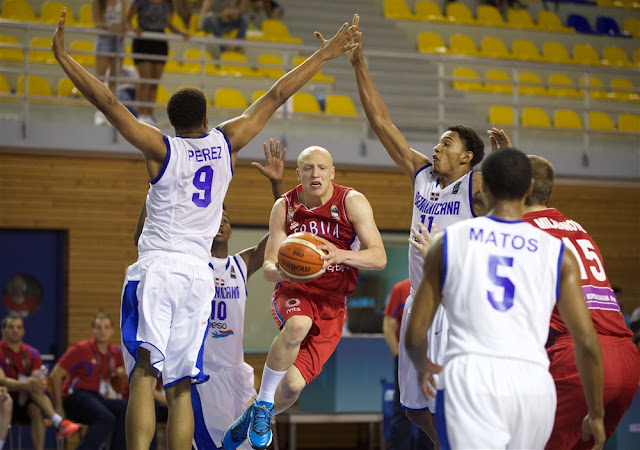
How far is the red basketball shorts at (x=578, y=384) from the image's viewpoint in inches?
189

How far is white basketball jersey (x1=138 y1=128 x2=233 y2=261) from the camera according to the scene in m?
5.14

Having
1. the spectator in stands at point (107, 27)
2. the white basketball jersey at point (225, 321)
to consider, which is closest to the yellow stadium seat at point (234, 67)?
the spectator in stands at point (107, 27)

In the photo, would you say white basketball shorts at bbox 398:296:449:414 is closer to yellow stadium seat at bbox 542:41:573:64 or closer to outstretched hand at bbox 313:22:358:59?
outstretched hand at bbox 313:22:358:59

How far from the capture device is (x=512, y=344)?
3.62 m

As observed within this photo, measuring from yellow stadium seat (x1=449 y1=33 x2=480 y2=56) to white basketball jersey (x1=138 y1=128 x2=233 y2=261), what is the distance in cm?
1165

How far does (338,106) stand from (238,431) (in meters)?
8.72

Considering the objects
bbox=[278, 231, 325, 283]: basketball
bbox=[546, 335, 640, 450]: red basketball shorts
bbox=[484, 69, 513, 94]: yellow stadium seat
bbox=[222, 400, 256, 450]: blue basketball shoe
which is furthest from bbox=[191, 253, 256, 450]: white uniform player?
bbox=[484, 69, 513, 94]: yellow stadium seat

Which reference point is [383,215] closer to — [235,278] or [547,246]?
[235,278]

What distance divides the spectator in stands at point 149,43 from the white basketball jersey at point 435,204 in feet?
21.4

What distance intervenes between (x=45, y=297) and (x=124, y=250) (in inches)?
50.7

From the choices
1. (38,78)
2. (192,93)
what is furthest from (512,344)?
(38,78)

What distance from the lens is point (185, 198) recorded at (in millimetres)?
5168

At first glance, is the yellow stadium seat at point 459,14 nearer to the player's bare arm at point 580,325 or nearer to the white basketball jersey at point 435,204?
the white basketball jersey at point 435,204

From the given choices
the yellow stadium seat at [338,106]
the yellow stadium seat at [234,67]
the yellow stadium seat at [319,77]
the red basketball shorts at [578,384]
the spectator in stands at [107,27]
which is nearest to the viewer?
the red basketball shorts at [578,384]
